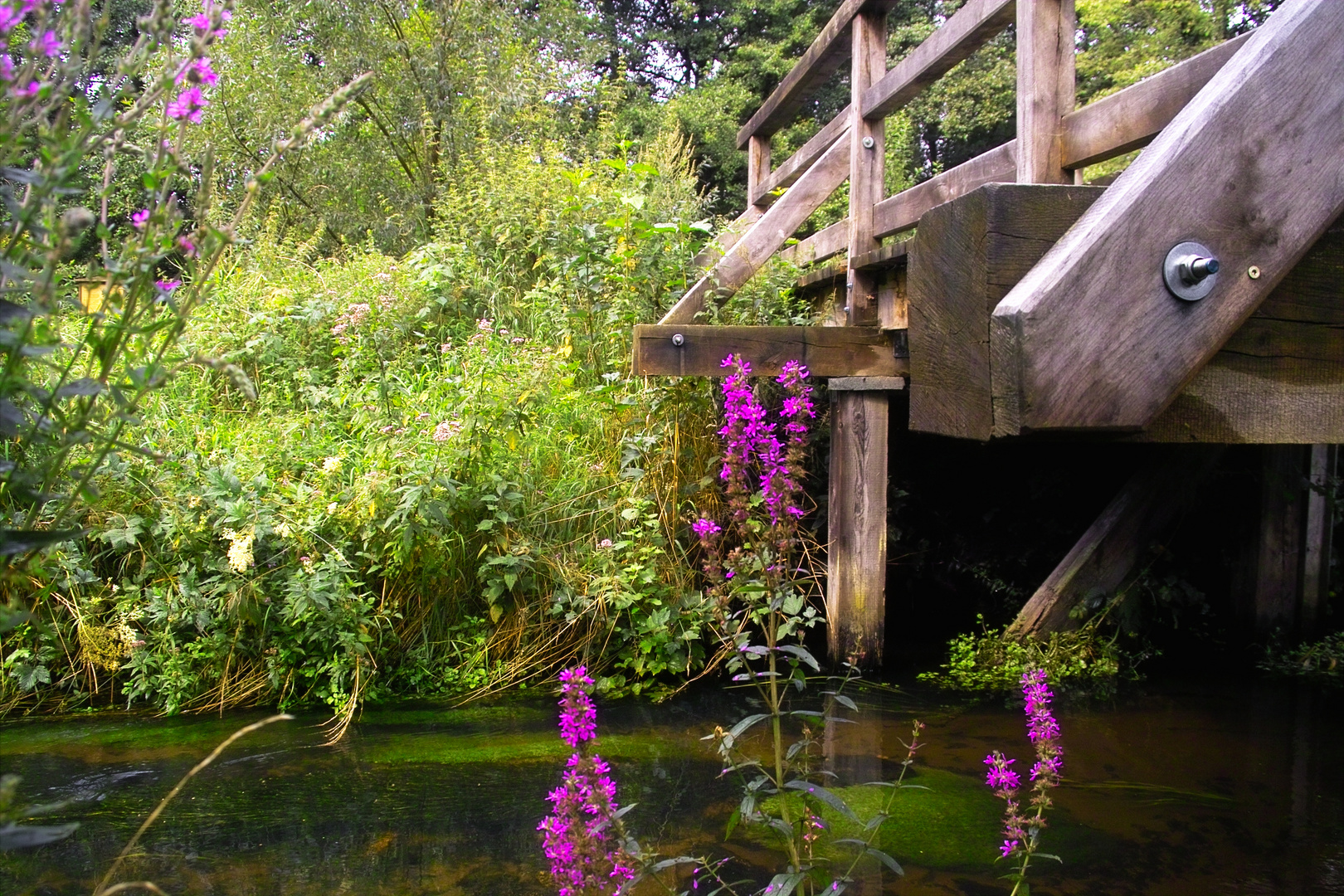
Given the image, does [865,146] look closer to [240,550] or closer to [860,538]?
[860,538]

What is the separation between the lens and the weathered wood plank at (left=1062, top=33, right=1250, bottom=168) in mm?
2699

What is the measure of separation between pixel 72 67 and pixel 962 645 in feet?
15.5

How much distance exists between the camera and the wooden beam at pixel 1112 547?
499 centimetres

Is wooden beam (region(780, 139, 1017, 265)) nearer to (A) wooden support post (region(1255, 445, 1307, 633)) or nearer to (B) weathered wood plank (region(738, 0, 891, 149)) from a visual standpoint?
(B) weathered wood plank (region(738, 0, 891, 149))

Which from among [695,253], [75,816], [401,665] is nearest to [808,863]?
[75,816]

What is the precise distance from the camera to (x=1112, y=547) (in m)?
5.01

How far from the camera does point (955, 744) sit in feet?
13.0

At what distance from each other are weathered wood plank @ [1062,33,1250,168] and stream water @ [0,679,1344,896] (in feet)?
7.13

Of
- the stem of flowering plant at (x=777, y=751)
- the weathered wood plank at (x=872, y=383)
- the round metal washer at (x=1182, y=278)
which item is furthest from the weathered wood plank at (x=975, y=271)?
the weathered wood plank at (x=872, y=383)

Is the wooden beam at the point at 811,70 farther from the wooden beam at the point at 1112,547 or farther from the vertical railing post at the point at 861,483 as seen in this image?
the wooden beam at the point at 1112,547

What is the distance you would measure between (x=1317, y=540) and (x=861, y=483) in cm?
243

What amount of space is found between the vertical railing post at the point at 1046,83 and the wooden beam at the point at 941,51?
0.28 metres

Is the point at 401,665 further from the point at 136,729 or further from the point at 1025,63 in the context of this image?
the point at 1025,63

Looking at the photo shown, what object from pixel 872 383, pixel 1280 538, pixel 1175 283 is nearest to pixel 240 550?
pixel 872 383
